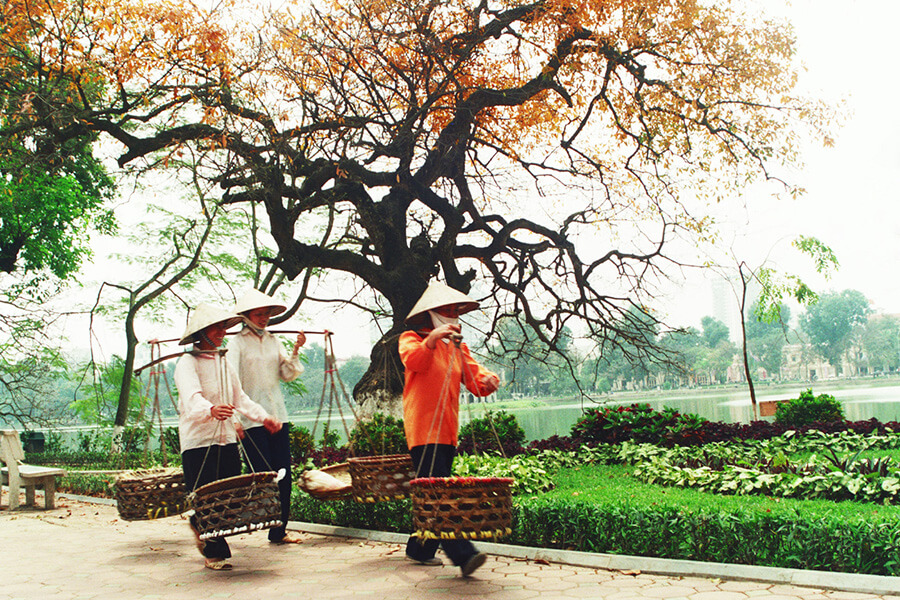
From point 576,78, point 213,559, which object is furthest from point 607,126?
point 213,559

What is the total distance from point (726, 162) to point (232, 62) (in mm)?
8342

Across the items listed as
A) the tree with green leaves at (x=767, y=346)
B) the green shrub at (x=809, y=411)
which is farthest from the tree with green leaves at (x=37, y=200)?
the tree with green leaves at (x=767, y=346)

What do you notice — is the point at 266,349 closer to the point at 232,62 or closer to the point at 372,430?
the point at 372,430

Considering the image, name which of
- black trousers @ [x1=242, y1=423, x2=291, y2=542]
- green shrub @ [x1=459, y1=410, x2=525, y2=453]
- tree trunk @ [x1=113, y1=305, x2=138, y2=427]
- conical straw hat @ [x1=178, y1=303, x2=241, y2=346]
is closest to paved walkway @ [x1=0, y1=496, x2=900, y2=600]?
black trousers @ [x1=242, y1=423, x2=291, y2=542]

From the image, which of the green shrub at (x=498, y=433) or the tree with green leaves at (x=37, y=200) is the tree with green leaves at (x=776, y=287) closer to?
the green shrub at (x=498, y=433)

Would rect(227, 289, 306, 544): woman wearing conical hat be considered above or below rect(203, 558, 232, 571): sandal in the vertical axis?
above

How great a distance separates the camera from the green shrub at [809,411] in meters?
12.1

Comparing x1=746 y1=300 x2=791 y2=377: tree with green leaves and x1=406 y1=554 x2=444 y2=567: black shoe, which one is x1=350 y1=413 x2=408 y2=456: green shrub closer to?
x1=406 y1=554 x2=444 y2=567: black shoe

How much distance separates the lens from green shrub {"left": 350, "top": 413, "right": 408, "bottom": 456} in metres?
10.1

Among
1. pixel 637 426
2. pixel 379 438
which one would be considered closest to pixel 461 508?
pixel 379 438

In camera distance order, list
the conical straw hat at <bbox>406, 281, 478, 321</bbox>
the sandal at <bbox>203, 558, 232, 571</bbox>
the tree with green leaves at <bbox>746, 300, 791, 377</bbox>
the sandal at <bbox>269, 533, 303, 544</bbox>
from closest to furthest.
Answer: the conical straw hat at <bbox>406, 281, 478, 321</bbox> → the sandal at <bbox>203, 558, 232, 571</bbox> → the sandal at <bbox>269, 533, 303, 544</bbox> → the tree with green leaves at <bbox>746, 300, 791, 377</bbox>

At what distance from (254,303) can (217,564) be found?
1992 mm

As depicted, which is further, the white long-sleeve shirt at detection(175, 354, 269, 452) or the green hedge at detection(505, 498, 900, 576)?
the white long-sleeve shirt at detection(175, 354, 269, 452)

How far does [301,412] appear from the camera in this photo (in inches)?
2817
